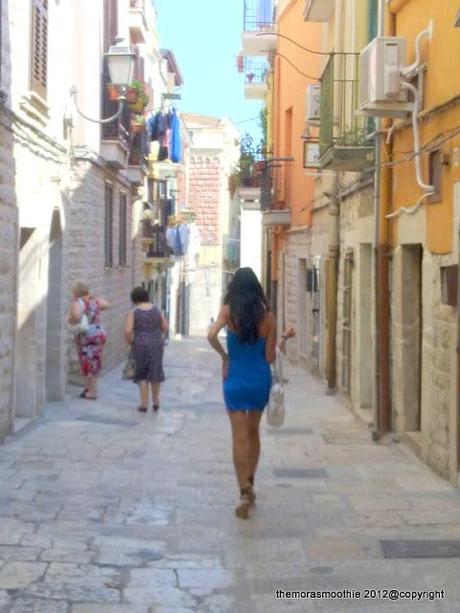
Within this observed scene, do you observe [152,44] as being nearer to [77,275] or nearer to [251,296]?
[77,275]

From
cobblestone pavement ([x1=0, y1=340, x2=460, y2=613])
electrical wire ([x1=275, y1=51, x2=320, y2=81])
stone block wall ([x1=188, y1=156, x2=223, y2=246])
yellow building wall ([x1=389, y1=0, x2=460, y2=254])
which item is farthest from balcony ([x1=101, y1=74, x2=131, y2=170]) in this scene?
stone block wall ([x1=188, y1=156, x2=223, y2=246])

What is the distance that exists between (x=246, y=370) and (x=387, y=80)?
11.7ft

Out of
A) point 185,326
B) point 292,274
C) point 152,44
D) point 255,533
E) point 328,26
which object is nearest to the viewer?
point 255,533

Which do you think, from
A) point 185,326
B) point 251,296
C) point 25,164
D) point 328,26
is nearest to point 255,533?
point 251,296

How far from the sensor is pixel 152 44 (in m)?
32.1

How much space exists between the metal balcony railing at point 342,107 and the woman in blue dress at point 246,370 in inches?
217

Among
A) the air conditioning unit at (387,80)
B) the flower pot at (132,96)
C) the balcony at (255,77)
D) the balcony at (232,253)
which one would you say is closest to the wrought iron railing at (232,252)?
the balcony at (232,253)

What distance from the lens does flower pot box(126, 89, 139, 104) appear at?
18.5 metres

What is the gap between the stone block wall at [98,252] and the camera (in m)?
16.4

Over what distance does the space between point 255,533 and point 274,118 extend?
20.8 metres

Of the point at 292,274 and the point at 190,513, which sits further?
the point at 292,274

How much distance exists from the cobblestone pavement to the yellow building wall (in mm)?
2046

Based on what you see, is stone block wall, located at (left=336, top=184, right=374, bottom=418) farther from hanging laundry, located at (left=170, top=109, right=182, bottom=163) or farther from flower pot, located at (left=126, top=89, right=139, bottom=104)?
hanging laundry, located at (left=170, top=109, right=182, bottom=163)

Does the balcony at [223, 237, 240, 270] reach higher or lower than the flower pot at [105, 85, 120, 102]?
lower
